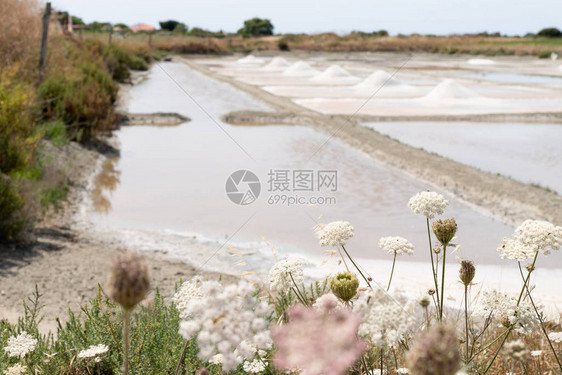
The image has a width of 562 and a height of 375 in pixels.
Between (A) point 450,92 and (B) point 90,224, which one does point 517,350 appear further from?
(A) point 450,92

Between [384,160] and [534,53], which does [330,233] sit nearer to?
[384,160]

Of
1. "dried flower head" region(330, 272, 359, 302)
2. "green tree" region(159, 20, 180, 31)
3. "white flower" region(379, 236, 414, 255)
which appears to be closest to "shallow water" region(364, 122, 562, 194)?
"white flower" region(379, 236, 414, 255)

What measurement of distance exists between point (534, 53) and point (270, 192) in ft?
187

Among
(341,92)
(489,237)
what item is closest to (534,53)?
(341,92)

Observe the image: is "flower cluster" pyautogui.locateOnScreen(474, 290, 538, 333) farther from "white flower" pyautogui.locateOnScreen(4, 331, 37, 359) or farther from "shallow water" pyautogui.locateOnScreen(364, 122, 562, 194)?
"shallow water" pyautogui.locateOnScreen(364, 122, 562, 194)

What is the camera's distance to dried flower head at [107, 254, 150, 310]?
85 cm

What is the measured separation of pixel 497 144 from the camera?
12750 millimetres

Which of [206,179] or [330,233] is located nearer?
[330,233]

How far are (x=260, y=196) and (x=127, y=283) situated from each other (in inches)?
255

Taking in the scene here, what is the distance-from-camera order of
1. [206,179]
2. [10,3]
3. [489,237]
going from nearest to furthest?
[489,237], [206,179], [10,3]

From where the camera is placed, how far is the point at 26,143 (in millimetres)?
7176

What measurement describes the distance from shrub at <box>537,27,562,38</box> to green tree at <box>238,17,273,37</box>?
38.6m

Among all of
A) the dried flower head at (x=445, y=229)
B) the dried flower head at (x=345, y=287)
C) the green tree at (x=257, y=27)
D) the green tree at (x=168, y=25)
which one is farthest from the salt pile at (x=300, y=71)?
the green tree at (x=257, y=27)

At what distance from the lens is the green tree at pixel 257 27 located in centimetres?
9094
